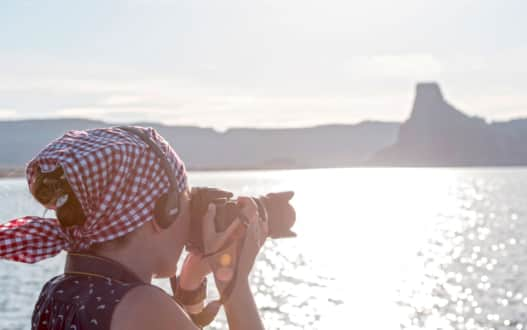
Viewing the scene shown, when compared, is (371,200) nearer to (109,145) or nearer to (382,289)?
(382,289)

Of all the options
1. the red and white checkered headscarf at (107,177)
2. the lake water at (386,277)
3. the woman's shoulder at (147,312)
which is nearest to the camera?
the woman's shoulder at (147,312)

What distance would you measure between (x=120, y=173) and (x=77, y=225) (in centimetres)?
19

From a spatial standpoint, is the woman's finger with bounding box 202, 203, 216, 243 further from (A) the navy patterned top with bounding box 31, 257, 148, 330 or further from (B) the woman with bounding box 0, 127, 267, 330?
(A) the navy patterned top with bounding box 31, 257, 148, 330

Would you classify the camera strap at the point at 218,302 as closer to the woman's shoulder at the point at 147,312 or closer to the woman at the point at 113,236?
the woman at the point at 113,236

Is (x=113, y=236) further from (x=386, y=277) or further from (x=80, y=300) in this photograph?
(x=386, y=277)

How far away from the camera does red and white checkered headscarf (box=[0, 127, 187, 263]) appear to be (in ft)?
5.85

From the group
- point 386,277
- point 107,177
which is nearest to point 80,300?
point 107,177

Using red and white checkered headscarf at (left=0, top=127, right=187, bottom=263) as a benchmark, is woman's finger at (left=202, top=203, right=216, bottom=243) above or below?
below

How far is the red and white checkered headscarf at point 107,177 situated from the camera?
1.78 meters

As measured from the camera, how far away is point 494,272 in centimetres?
4616

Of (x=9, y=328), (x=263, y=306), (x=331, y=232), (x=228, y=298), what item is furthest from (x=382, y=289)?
(x=228, y=298)

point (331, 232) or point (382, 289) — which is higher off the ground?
point (382, 289)

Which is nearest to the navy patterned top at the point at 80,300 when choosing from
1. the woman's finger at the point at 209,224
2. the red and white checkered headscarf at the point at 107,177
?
the red and white checkered headscarf at the point at 107,177

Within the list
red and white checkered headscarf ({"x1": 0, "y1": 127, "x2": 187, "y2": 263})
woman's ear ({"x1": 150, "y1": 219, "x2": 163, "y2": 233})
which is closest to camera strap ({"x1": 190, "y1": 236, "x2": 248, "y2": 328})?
woman's ear ({"x1": 150, "y1": 219, "x2": 163, "y2": 233})
